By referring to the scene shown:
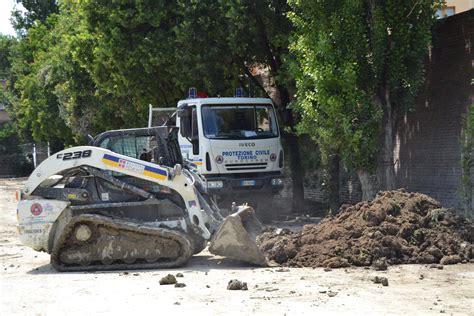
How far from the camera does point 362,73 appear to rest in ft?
49.0

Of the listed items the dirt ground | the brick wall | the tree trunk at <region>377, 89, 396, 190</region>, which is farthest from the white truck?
the dirt ground

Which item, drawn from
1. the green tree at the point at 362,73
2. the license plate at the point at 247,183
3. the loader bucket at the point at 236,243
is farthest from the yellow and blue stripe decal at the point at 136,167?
the license plate at the point at 247,183

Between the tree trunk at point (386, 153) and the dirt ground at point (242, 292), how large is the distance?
4674 mm

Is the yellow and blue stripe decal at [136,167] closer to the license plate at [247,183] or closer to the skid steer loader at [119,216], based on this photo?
the skid steer loader at [119,216]

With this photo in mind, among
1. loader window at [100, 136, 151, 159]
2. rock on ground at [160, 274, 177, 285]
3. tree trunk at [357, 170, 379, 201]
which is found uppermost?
loader window at [100, 136, 151, 159]

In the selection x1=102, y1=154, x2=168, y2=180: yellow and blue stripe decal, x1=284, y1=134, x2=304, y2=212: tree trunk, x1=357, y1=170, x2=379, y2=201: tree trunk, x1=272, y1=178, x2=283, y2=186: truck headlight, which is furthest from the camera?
x1=284, y1=134, x2=304, y2=212: tree trunk

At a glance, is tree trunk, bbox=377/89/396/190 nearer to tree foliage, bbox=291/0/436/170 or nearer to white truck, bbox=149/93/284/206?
tree foliage, bbox=291/0/436/170

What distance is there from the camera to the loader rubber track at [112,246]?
10773 millimetres

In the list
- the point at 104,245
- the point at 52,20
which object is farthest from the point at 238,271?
the point at 52,20

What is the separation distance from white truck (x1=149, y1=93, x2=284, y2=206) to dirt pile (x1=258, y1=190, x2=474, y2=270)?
4.44 meters

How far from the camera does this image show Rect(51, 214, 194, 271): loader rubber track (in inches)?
424

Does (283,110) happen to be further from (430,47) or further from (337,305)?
(337,305)

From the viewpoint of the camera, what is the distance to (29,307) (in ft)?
27.0

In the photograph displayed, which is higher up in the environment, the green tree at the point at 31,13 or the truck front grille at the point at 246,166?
the green tree at the point at 31,13
